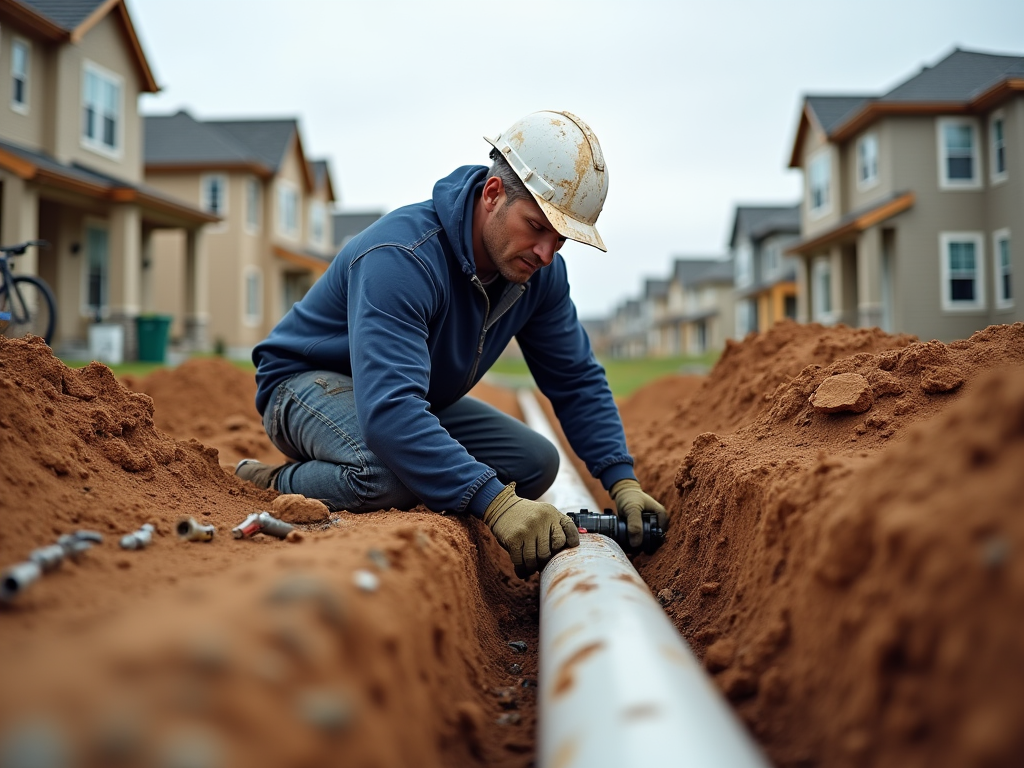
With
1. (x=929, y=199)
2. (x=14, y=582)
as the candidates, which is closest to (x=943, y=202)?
(x=929, y=199)

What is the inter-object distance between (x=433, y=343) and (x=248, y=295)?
859 inches

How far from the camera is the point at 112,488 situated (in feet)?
9.46

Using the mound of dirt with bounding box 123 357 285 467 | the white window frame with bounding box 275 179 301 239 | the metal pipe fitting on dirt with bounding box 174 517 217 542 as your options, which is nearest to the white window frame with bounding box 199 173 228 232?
the white window frame with bounding box 275 179 301 239

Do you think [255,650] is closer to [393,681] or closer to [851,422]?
[393,681]

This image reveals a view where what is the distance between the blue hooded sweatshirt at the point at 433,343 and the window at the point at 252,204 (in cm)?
2114

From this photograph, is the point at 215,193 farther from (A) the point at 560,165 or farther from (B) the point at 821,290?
(A) the point at 560,165

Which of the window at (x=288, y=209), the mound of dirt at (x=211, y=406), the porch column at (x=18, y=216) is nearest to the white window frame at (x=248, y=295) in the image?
the window at (x=288, y=209)

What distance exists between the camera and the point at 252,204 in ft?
79.3

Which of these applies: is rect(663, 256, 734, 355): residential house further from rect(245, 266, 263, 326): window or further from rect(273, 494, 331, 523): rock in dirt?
rect(273, 494, 331, 523): rock in dirt

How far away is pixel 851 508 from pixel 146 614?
4.93 feet

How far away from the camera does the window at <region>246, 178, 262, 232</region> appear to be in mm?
23703

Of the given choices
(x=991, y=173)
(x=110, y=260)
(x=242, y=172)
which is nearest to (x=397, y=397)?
(x=110, y=260)

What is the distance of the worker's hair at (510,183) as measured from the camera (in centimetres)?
334

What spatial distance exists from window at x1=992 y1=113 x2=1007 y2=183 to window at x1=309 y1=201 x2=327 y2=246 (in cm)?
2148
